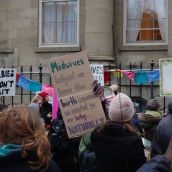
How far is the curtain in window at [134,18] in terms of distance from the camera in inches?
533

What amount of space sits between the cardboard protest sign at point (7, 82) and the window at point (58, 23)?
421 cm

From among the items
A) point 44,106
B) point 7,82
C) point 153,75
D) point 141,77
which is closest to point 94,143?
point 44,106

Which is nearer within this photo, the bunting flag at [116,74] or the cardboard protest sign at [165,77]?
the cardboard protest sign at [165,77]

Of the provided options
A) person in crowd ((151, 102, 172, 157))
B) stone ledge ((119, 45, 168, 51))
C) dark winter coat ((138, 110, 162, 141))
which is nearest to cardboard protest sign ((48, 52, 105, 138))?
dark winter coat ((138, 110, 162, 141))

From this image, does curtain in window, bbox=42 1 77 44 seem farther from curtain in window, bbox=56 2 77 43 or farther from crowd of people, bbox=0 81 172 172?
crowd of people, bbox=0 81 172 172

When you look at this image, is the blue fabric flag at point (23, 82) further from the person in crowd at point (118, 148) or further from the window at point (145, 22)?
the person in crowd at point (118, 148)

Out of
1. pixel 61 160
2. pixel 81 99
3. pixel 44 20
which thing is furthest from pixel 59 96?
pixel 44 20

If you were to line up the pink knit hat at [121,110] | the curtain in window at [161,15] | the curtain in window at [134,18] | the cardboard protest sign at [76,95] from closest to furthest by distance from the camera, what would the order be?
the pink knit hat at [121,110] < the cardboard protest sign at [76,95] < the curtain in window at [161,15] < the curtain in window at [134,18]

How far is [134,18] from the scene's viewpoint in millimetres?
13609

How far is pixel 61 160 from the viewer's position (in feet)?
21.1

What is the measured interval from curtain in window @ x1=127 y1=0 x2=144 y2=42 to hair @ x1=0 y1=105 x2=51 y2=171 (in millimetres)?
10653

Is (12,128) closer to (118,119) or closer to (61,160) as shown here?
(118,119)

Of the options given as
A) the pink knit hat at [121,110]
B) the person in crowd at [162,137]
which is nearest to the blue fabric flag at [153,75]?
the person in crowd at [162,137]

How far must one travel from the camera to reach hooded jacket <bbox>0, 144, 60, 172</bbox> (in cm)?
303
